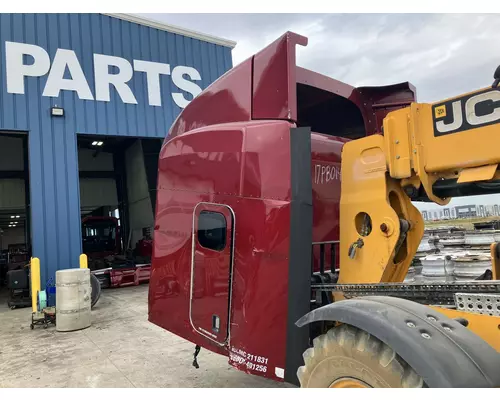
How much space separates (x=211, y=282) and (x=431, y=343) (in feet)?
6.54

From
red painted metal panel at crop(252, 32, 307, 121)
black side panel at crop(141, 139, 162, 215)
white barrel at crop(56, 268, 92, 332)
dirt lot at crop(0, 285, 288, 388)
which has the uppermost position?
black side panel at crop(141, 139, 162, 215)

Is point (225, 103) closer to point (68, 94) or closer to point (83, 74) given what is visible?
point (68, 94)

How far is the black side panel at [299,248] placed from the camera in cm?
281

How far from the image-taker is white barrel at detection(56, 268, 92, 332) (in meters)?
7.26

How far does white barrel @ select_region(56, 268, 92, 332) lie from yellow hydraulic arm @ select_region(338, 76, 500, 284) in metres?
6.08

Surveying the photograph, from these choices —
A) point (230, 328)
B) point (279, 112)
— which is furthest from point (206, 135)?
point (230, 328)

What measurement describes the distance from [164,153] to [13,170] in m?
16.9

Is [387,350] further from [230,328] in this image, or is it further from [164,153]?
[164,153]

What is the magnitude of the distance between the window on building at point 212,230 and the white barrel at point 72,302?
5.00 meters

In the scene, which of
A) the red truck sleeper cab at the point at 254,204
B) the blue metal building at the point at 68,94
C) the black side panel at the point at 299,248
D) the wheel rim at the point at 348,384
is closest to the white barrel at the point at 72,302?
the blue metal building at the point at 68,94

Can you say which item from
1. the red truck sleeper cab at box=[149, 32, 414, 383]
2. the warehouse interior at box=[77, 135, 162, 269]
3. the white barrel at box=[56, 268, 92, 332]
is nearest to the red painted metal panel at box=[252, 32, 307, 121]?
the red truck sleeper cab at box=[149, 32, 414, 383]

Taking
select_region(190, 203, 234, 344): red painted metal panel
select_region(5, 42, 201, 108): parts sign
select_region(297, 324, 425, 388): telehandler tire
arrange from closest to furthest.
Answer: select_region(297, 324, 425, 388): telehandler tire, select_region(190, 203, 234, 344): red painted metal panel, select_region(5, 42, 201, 108): parts sign

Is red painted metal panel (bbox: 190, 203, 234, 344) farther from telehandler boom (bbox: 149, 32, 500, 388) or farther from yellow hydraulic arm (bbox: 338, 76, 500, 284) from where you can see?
yellow hydraulic arm (bbox: 338, 76, 500, 284)

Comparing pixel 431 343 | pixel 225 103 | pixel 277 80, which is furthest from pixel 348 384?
pixel 225 103
